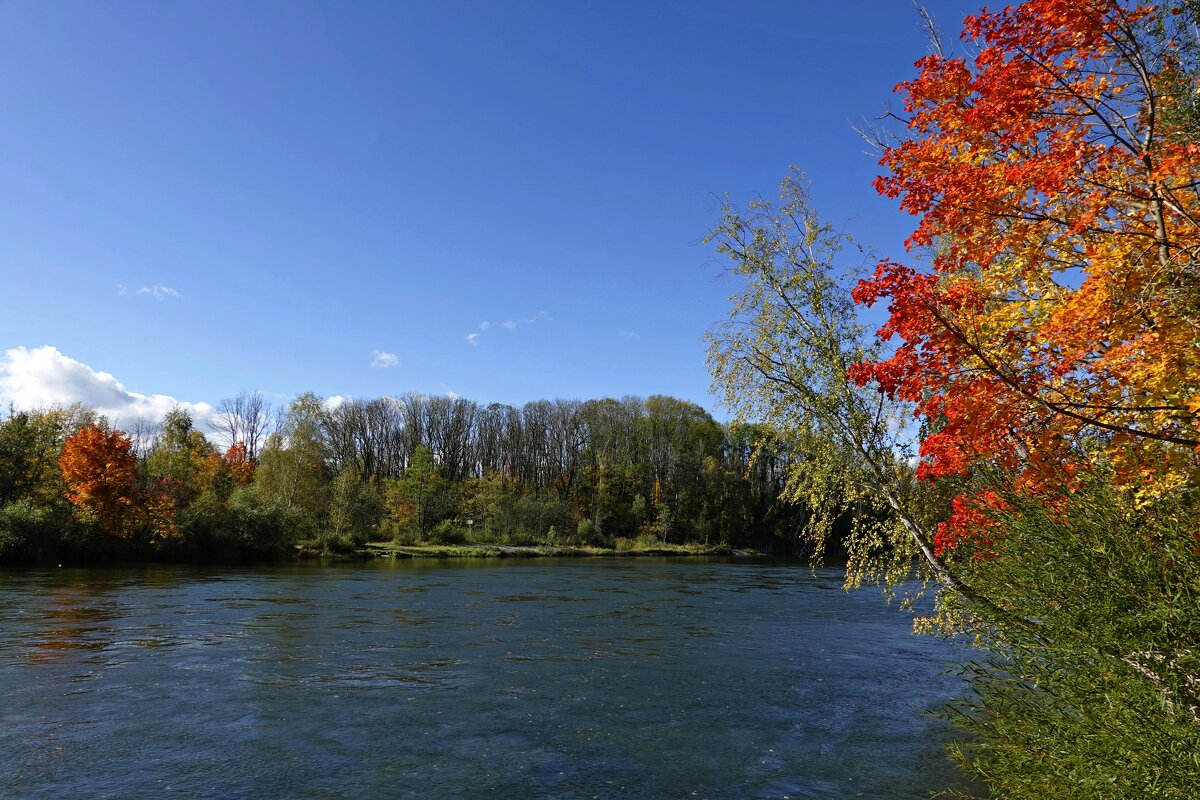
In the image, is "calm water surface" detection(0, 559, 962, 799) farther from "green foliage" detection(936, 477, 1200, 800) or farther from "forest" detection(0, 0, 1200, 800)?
"green foliage" detection(936, 477, 1200, 800)

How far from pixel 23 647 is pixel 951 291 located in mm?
21130

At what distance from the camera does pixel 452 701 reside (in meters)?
14.1


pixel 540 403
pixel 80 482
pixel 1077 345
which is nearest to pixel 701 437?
pixel 540 403

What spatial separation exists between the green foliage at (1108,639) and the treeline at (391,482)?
8.22m

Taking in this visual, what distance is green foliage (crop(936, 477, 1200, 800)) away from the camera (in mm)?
5344

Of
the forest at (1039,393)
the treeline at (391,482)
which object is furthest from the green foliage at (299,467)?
the forest at (1039,393)

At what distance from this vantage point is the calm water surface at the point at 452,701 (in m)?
10.2

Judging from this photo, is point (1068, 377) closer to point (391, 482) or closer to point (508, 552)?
point (508, 552)

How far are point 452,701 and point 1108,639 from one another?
11.6 meters

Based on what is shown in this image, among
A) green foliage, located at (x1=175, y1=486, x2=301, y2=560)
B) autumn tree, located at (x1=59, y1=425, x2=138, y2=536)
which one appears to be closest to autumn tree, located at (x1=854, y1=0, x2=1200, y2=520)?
autumn tree, located at (x1=59, y1=425, x2=138, y2=536)

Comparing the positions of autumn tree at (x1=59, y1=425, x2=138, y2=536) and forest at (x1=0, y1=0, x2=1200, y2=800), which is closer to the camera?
forest at (x1=0, y1=0, x2=1200, y2=800)

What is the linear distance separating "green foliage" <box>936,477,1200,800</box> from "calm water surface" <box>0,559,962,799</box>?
4839mm

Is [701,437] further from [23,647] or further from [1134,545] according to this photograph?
[1134,545]

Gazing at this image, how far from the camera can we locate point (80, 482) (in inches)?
1769
